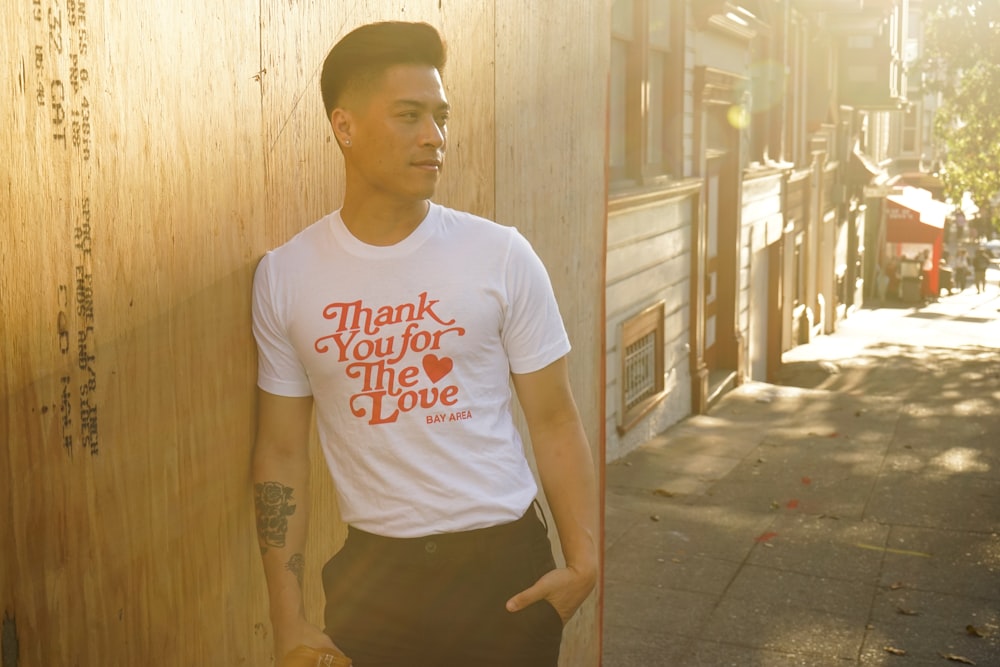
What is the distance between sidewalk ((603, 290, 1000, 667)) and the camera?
667cm

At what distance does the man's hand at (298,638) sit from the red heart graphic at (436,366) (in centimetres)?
69

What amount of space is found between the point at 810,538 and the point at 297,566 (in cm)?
661

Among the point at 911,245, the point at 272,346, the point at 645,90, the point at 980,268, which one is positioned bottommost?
the point at 980,268

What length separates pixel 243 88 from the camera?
2803mm

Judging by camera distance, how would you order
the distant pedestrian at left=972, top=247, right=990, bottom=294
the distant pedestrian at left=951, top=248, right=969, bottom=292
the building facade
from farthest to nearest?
the distant pedestrian at left=951, top=248, right=969, bottom=292
the distant pedestrian at left=972, top=247, right=990, bottom=294
the building facade

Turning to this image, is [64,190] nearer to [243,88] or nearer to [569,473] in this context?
[243,88]

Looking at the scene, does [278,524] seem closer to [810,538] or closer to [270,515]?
[270,515]

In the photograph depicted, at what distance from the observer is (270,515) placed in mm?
2949

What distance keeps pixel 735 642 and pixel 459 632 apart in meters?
4.13

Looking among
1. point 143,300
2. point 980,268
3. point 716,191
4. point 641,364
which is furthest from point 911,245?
point 143,300

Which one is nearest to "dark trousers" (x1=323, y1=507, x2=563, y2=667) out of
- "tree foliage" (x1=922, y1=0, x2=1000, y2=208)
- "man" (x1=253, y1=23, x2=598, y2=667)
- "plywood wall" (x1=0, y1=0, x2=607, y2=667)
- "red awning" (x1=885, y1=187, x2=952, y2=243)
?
"man" (x1=253, y1=23, x2=598, y2=667)

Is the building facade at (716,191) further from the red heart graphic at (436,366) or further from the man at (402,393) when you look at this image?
the red heart graphic at (436,366)

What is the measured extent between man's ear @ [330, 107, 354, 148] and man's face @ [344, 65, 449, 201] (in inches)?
0.8

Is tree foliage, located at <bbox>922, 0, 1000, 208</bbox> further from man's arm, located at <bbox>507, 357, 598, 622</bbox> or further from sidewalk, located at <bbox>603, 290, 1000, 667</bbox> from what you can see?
man's arm, located at <bbox>507, 357, 598, 622</bbox>
